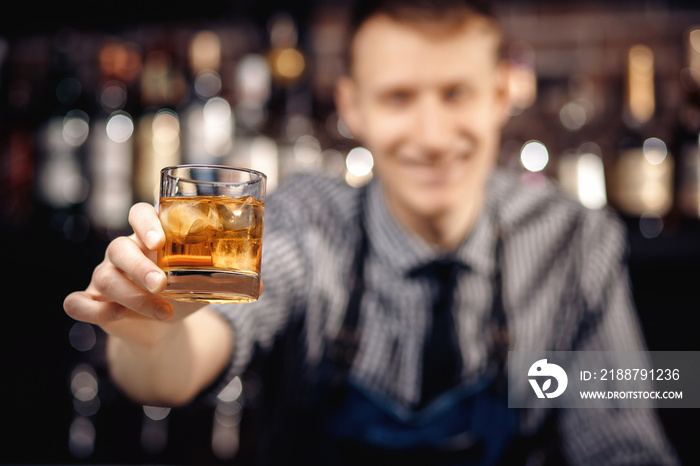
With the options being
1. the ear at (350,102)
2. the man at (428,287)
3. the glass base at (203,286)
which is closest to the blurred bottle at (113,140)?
the man at (428,287)

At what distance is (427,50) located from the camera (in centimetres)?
133

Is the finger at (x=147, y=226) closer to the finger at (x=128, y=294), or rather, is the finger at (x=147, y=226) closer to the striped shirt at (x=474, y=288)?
the finger at (x=128, y=294)

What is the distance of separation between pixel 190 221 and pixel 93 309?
0.16 meters

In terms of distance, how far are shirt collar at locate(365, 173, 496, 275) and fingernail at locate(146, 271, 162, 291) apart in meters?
0.84

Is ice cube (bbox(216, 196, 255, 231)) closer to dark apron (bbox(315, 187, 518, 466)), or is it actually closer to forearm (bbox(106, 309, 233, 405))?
forearm (bbox(106, 309, 233, 405))

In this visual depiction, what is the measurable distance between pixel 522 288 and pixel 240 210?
947 millimetres

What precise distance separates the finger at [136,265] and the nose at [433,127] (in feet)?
2.64

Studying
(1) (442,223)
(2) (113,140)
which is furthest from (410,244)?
(2) (113,140)

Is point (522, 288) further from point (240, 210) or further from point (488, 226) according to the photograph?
point (240, 210)

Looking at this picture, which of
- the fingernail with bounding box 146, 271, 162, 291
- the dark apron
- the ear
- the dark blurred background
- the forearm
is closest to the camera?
the fingernail with bounding box 146, 271, 162, 291

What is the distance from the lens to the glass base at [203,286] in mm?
655

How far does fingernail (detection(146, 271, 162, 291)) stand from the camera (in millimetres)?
629

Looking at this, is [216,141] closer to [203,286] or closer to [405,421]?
[405,421]

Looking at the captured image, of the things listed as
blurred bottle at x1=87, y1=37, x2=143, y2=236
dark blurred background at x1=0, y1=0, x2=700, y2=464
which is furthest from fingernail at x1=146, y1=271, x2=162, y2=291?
blurred bottle at x1=87, y1=37, x2=143, y2=236
